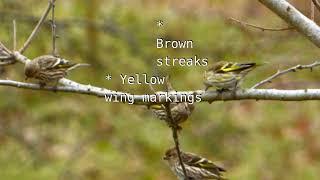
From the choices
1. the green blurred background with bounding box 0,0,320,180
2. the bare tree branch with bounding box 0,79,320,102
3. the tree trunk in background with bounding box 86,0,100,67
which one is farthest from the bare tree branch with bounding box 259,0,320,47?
the tree trunk in background with bounding box 86,0,100,67

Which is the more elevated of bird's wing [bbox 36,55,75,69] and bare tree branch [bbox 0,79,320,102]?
bird's wing [bbox 36,55,75,69]

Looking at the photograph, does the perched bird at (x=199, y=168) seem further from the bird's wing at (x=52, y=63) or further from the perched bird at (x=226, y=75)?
the bird's wing at (x=52, y=63)

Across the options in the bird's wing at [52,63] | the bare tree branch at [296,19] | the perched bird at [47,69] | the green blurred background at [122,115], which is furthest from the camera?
the green blurred background at [122,115]

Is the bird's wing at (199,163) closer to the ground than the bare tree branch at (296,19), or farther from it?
closer to the ground

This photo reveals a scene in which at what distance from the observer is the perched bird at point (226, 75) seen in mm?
3646

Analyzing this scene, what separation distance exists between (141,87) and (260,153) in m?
1.71

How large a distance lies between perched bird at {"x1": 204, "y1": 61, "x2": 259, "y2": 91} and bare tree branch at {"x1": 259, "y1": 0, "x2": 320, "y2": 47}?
1.43 feet

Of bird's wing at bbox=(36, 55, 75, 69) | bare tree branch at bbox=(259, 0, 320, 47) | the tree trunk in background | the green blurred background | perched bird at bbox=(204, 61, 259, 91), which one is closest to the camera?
bare tree branch at bbox=(259, 0, 320, 47)

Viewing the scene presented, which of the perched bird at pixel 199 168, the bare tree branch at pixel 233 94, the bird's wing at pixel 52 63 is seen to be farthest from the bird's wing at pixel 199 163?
the bird's wing at pixel 52 63

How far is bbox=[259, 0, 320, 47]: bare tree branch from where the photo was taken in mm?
3250

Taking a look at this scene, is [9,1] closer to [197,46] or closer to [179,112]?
[197,46]

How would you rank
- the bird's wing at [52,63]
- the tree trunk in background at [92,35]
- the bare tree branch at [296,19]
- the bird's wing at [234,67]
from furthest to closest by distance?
the tree trunk in background at [92,35]
the bird's wing at [52,63]
the bird's wing at [234,67]
the bare tree branch at [296,19]

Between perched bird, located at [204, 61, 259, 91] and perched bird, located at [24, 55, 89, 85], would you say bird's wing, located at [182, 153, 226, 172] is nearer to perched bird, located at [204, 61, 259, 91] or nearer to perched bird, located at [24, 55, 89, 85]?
perched bird, located at [204, 61, 259, 91]

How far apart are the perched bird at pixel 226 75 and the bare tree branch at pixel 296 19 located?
17.1 inches
